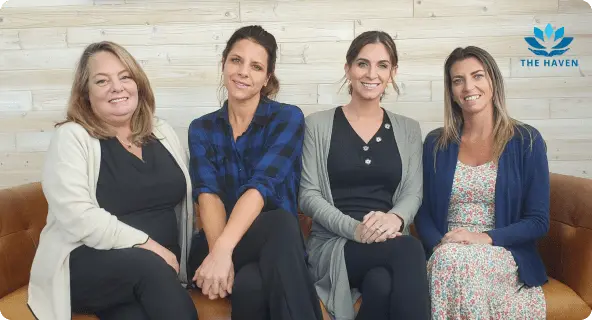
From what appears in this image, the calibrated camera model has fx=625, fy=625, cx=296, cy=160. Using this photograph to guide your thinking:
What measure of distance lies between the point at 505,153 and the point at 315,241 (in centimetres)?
83

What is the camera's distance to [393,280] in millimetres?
2074

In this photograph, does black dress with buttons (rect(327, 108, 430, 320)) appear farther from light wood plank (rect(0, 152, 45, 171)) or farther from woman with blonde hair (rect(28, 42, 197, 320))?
light wood plank (rect(0, 152, 45, 171))

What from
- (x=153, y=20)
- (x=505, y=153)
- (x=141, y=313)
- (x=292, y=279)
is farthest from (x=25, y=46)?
(x=505, y=153)

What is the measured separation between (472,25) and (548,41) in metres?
0.38

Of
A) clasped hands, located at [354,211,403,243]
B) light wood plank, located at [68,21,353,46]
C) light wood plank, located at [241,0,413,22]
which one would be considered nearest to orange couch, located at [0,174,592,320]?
clasped hands, located at [354,211,403,243]

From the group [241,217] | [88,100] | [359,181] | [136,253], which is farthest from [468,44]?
[136,253]

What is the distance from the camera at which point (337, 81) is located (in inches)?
123

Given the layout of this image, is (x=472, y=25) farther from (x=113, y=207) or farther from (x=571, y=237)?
(x=113, y=207)

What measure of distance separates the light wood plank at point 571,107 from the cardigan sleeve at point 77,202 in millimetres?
2145

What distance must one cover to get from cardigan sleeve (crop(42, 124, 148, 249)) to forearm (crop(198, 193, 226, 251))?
243 mm

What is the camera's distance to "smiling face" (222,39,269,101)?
7.76 feet

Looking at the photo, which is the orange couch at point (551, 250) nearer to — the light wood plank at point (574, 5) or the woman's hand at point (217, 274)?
the woman's hand at point (217, 274)

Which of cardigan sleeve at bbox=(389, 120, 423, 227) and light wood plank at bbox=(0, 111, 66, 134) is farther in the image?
light wood plank at bbox=(0, 111, 66, 134)

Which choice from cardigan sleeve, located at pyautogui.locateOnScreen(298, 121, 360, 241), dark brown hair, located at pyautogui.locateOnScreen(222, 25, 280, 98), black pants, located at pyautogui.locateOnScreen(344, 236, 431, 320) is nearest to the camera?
black pants, located at pyautogui.locateOnScreen(344, 236, 431, 320)
